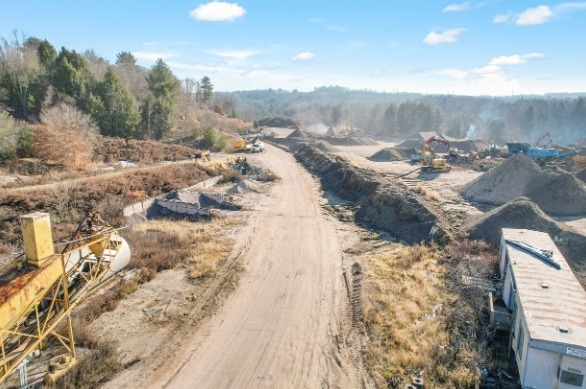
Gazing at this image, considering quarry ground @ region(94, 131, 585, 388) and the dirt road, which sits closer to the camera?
the dirt road

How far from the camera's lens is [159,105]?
52938 mm

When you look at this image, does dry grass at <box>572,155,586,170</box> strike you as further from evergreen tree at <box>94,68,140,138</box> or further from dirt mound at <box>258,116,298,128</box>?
dirt mound at <box>258,116,298,128</box>

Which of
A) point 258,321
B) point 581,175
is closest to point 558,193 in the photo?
point 581,175

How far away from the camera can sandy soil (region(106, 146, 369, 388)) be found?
1076 cm

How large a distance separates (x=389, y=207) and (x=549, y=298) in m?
14.7

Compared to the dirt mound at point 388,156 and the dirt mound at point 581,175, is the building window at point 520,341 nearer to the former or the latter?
the dirt mound at point 581,175

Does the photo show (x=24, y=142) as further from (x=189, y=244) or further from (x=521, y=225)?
(x=521, y=225)

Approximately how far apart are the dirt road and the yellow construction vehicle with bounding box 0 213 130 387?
310cm

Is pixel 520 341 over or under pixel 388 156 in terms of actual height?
under

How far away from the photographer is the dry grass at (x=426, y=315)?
11.1 m

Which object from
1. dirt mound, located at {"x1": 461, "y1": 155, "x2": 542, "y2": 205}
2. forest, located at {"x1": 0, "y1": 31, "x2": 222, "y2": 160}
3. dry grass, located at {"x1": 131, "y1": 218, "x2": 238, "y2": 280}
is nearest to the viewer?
dry grass, located at {"x1": 131, "y1": 218, "x2": 238, "y2": 280}

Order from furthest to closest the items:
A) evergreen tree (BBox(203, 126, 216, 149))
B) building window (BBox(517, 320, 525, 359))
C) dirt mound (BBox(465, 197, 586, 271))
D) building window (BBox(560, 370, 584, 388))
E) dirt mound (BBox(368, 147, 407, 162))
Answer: evergreen tree (BBox(203, 126, 216, 149)), dirt mound (BBox(368, 147, 407, 162)), dirt mound (BBox(465, 197, 586, 271)), building window (BBox(517, 320, 525, 359)), building window (BBox(560, 370, 584, 388))

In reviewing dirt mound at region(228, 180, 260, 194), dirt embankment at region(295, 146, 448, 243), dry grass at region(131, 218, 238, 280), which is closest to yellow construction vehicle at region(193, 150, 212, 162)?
dirt mound at region(228, 180, 260, 194)

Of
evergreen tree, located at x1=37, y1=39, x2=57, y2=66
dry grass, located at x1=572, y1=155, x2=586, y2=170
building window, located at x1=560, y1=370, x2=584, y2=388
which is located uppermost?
evergreen tree, located at x1=37, y1=39, x2=57, y2=66
